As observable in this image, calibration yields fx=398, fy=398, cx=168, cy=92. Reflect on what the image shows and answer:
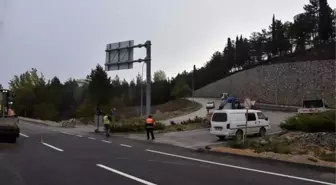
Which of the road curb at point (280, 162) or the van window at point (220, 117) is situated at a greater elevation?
the van window at point (220, 117)

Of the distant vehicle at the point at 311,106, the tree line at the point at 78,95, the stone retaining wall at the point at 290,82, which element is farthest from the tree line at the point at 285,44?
the distant vehicle at the point at 311,106

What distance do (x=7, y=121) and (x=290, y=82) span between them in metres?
63.7

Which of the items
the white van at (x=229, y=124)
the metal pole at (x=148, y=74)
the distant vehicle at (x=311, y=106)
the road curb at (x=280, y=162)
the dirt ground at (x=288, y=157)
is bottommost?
the road curb at (x=280, y=162)

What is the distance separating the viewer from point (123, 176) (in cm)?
1092

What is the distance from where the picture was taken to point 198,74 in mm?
142000

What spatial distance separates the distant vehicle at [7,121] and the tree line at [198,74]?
53579mm

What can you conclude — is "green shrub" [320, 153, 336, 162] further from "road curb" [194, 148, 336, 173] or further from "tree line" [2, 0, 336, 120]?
"tree line" [2, 0, 336, 120]

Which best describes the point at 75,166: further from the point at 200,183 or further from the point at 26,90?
the point at 26,90

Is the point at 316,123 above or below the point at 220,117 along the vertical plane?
below

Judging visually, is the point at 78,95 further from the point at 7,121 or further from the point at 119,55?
the point at 7,121

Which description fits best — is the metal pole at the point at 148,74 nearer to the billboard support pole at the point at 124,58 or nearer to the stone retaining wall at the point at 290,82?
the billboard support pole at the point at 124,58

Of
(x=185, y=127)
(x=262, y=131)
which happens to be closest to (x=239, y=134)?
(x=262, y=131)

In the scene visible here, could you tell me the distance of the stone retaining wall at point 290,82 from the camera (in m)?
70.1

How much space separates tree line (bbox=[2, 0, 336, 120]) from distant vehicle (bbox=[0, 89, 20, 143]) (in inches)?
2109
